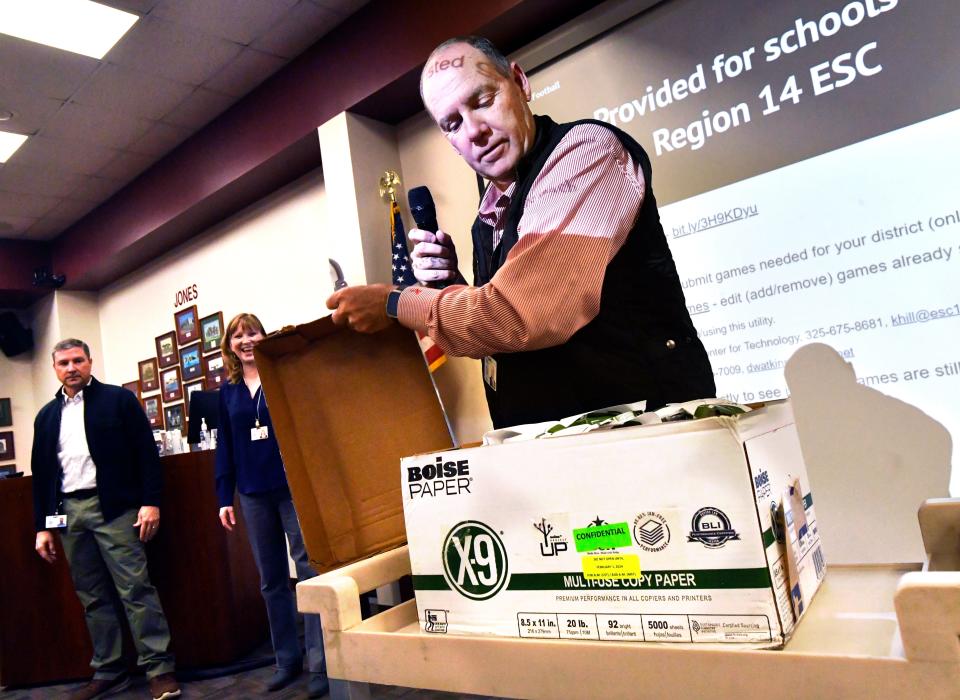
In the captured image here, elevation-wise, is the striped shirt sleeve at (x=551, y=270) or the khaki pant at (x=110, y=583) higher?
the striped shirt sleeve at (x=551, y=270)

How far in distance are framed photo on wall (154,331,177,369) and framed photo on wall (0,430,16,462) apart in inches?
82.5

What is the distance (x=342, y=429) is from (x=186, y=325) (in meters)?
4.62

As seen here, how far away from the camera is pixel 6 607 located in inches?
129

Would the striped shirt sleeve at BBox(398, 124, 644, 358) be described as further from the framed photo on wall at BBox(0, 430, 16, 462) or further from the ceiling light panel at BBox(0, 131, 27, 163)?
the framed photo on wall at BBox(0, 430, 16, 462)

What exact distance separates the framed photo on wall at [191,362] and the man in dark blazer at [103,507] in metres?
1.70

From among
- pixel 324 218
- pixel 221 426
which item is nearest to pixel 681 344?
pixel 221 426

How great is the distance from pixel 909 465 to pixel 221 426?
2517 mm

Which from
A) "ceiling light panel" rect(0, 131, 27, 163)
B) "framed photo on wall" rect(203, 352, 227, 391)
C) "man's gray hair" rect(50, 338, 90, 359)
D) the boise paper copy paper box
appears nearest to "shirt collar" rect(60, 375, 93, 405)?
"man's gray hair" rect(50, 338, 90, 359)

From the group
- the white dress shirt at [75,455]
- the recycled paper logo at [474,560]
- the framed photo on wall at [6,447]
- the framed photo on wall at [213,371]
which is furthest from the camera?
the framed photo on wall at [6,447]

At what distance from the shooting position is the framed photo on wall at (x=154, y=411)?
17.2 ft

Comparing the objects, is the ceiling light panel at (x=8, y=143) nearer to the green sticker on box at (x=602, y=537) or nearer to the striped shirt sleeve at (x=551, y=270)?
the striped shirt sleeve at (x=551, y=270)

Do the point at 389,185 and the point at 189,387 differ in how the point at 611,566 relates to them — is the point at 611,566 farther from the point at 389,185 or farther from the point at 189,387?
the point at 189,387

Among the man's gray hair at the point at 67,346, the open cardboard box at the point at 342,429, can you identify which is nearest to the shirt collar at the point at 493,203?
the open cardboard box at the point at 342,429

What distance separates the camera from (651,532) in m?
0.48
